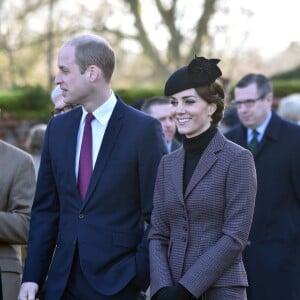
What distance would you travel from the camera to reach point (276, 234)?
648 cm

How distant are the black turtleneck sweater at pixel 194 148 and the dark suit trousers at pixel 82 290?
0.67 metres

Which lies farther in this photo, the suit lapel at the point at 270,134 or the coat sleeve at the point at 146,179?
the suit lapel at the point at 270,134

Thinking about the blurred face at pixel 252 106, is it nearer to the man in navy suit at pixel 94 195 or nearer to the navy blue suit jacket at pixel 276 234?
the navy blue suit jacket at pixel 276 234

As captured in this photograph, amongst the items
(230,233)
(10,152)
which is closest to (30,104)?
(10,152)

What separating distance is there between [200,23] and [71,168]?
25840 mm

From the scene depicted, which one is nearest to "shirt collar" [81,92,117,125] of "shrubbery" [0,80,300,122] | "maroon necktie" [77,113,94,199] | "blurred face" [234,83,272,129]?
"maroon necktie" [77,113,94,199]

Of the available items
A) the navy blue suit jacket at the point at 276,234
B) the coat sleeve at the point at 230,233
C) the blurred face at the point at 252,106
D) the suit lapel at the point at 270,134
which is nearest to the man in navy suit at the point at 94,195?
the coat sleeve at the point at 230,233

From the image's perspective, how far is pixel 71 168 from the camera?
4805mm

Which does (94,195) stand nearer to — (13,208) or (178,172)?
(178,172)

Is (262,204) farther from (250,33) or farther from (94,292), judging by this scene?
(250,33)

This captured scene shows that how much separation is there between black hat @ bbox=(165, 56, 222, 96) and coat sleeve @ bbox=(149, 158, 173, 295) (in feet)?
1.33

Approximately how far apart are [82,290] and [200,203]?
850 mm

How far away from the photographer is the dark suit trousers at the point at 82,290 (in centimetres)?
Result: 470

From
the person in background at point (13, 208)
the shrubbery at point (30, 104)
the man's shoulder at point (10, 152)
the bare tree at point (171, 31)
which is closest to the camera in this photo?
the person in background at point (13, 208)
